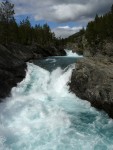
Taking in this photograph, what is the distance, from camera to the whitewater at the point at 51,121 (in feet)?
66.6

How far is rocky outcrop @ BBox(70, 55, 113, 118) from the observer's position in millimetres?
25781

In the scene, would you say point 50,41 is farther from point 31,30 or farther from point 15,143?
point 15,143

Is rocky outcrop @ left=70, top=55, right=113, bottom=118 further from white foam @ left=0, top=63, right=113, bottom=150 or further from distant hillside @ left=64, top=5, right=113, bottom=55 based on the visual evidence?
distant hillside @ left=64, top=5, right=113, bottom=55

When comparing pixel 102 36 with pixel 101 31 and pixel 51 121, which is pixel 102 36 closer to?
pixel 101 31

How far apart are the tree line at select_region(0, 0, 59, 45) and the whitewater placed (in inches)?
1448

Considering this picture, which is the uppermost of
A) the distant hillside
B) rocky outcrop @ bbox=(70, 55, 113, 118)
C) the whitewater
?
the distant hillside

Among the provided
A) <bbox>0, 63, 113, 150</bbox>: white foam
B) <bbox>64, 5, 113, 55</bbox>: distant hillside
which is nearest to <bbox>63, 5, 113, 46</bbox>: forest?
<bbox>64, 5, 113, 55</bbox>: distant hillside

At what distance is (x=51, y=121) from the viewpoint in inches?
951

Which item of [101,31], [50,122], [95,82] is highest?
[101,31]

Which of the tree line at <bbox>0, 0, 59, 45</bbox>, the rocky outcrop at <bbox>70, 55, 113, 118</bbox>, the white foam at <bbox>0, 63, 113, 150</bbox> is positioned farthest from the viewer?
the tree line at <bbox>0, 0, 59, 45</bbox>

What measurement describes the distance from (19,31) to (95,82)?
68.6m

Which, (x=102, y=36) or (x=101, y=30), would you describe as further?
(x=101, y=30)

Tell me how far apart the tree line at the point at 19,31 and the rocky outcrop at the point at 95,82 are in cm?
3800

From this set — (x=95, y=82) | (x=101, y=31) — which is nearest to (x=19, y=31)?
(x=101, y=31)
